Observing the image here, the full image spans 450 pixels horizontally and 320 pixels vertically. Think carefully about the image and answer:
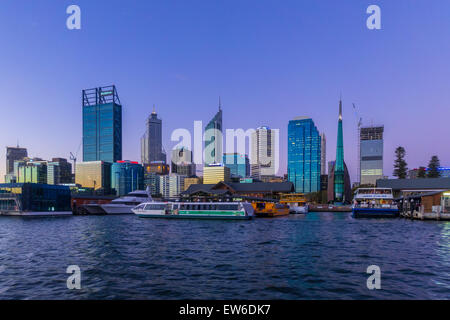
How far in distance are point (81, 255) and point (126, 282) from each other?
10.4 m

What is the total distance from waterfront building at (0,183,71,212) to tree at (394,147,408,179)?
154005 millimetres

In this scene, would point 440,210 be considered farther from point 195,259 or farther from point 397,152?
point 397,152

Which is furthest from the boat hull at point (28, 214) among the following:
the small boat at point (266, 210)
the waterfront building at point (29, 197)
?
the small boat at point (266, 210)

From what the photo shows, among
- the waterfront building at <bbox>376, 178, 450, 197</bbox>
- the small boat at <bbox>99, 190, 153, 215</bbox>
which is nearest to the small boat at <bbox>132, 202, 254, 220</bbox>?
the small boat at <bbox>99, 190, 153, 215</bbox>

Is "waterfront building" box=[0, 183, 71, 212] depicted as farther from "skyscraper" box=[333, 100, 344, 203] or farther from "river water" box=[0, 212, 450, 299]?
"skyscraper" box=[333, 100, 344, 203]

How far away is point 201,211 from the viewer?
6931 centimetres

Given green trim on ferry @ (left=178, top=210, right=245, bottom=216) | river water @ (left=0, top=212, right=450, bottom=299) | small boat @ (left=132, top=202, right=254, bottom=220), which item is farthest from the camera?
small boat @ (left=132, top=202, right=254, bottom=220)

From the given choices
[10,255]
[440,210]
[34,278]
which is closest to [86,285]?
[34,278]

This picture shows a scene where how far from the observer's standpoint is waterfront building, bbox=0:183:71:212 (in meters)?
87.8

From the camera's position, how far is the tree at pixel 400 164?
151000 millimetres

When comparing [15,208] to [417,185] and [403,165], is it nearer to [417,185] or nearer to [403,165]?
[417,185]

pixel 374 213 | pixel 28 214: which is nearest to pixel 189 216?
pixel 374 213

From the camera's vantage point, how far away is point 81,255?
83.7 feet

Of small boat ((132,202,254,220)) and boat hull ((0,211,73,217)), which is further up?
small boat ((132,202,254,220))
